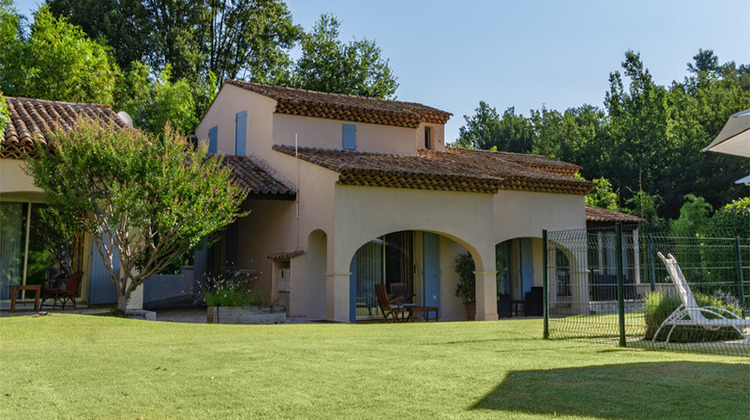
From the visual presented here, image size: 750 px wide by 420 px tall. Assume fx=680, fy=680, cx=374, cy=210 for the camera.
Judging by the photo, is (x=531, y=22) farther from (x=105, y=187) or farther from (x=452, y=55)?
(x=105, y=187)

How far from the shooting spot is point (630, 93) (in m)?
48.0

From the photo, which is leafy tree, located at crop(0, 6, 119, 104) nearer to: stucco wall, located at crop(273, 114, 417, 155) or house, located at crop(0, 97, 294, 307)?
house, located at crop(0, 97, 294, 307)

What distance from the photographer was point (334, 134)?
20062 millimetres

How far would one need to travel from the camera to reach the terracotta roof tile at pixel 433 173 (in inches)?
639

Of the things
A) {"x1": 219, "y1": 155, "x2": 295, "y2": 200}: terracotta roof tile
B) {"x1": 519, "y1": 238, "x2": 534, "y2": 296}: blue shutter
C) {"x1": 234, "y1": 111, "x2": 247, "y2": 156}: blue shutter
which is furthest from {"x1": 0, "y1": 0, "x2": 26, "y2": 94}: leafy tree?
{"x1": 519, "y1": 238, "x2": 534, "y2": 296}: blue shutter

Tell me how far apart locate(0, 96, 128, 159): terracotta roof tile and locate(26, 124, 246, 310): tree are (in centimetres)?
57

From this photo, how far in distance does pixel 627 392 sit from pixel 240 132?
1742cm

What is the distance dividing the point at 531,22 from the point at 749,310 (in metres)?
7.36

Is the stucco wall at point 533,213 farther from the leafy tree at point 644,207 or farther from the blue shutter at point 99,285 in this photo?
the leafy tree at point 644,207

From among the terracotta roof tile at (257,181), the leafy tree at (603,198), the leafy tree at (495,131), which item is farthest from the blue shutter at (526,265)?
the leafy tree at (495,131)

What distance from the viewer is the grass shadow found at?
16.5 ft

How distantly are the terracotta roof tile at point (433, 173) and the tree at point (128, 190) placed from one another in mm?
3636

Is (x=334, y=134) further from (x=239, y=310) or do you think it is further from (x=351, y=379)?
(x=351, y=379)

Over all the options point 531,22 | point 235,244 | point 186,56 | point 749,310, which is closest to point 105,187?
point 235,244
